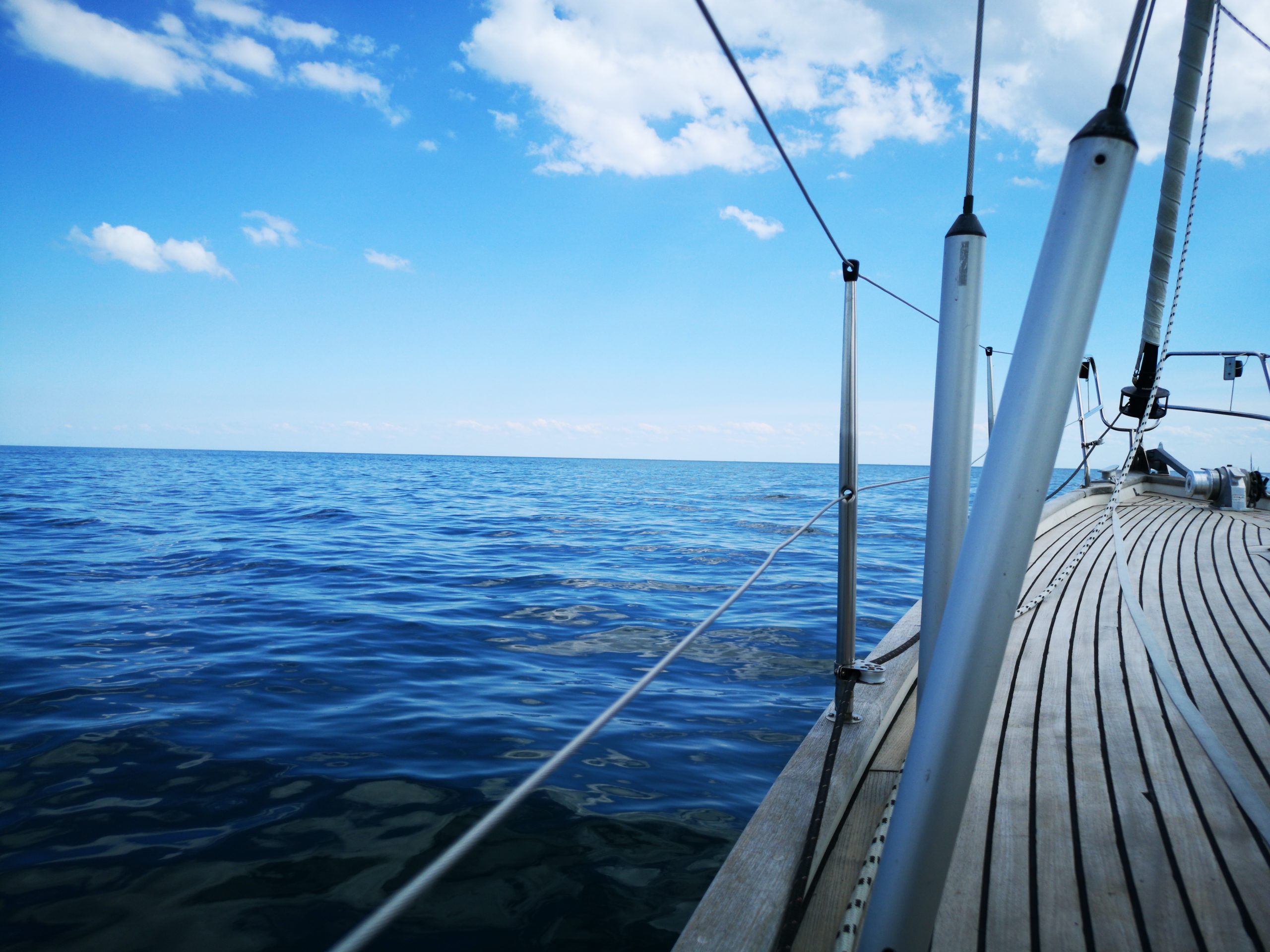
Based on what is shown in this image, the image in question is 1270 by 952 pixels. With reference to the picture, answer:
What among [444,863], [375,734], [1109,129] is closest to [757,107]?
[1109,129]

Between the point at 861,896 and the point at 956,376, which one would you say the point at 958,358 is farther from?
the point at 861,896

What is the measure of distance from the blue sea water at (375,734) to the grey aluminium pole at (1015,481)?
1.28 metres

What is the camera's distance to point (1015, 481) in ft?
2.48

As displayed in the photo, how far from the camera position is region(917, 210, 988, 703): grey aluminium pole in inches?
50.8

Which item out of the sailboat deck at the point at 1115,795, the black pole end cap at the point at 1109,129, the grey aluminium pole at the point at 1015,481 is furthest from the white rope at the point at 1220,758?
the black pole end cap at the point at 1109,129

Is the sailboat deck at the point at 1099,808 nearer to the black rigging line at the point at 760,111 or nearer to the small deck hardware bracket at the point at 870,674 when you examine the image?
the small deck hardware bracket at the point at 870,674

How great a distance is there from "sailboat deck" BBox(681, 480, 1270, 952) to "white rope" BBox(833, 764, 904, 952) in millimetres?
31

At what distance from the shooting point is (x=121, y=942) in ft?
5.70

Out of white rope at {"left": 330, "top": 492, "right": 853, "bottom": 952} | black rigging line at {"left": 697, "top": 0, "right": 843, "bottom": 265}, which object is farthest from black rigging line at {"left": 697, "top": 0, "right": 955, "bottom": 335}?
white rope at {"left": 330, "top": 492, "right": 853, "bottom": 952}

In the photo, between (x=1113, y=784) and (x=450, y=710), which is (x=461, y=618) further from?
(x=1113, y=784)

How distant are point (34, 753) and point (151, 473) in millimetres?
29519

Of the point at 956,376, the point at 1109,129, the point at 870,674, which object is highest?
the point at 1109,129

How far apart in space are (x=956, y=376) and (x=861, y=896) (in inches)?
36.2

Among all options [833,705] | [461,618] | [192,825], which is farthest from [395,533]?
[833,705]
